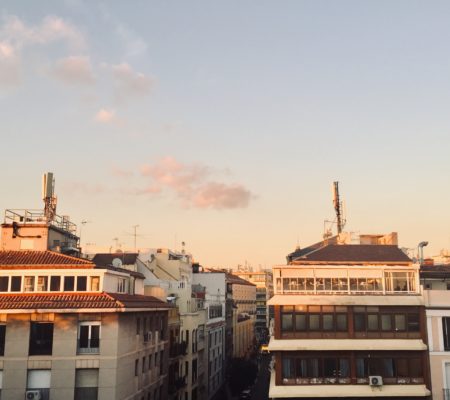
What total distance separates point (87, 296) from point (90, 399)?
7603 millimetres

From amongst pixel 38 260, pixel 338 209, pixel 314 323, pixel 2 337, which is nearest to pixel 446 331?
pixel 314 323

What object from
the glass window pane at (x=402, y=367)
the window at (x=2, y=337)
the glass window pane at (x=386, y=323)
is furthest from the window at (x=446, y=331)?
the window at (x=2, y=337)

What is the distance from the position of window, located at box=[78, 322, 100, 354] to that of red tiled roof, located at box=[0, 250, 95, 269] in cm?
468

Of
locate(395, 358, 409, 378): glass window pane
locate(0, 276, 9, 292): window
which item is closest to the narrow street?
locate(395, 358, 409, 378): glass window pane

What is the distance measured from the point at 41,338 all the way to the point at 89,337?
139 inches

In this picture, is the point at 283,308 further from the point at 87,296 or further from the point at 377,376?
the point at 87,296

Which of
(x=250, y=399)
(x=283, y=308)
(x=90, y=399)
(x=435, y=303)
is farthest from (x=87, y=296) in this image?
(x=250, y=399)

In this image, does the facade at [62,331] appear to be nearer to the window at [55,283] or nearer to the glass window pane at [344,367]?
the window at [55,283]

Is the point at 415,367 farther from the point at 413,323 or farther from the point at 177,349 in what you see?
the point at 177,349

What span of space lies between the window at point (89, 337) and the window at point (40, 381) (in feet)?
9.75

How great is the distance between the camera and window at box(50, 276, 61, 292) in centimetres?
4194

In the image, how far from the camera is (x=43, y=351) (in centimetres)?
3991

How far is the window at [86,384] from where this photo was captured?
39.6m

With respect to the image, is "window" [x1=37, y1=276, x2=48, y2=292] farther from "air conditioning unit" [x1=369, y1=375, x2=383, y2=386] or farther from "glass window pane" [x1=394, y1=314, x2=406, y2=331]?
"glass window pane" [x1=394, y1=314, x2=406, y2=331]
